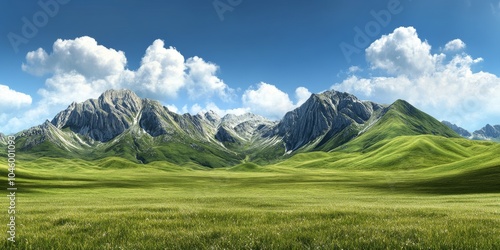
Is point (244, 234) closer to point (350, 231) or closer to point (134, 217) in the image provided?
point (350, 231)

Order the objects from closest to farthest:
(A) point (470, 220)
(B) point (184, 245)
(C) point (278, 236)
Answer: (B) point (184, 245), (C) point (278, 236), (A) point (470, 220)

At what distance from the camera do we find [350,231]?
460 inches

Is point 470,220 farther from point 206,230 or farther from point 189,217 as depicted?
point 189,217

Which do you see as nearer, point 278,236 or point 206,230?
point 278,236

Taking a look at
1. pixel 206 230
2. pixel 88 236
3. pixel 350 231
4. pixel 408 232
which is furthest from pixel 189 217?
pixel 408 232

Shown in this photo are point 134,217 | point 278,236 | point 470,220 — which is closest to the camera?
point 278,236

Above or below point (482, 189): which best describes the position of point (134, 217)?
above

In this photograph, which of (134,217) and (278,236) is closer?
(278,236)

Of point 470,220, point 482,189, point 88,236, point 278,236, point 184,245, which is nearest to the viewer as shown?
point 184,245

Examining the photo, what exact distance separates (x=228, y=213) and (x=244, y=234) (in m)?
5.66

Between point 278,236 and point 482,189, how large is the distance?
275 ft

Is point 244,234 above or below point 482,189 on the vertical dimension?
above

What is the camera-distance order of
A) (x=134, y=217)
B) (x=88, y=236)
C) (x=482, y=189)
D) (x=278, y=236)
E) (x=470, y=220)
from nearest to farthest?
(x=278, y=236)
(x=88, y=236)
(x=470, y=220)
(x=134, y=217)
(x=482, y=189)

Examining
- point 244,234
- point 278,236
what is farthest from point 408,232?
point 244,234
